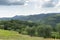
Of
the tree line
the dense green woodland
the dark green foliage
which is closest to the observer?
the tree line

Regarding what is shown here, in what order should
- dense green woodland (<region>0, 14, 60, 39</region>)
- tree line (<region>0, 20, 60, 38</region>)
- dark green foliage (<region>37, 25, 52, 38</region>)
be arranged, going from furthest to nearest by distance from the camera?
1. dense green woodland (<region>0, 14, 60, 39</region>)
2. dark green foliage (<region>37, 25, 52, 38</region>)
3. tree line (<region>0, 20, 60, 38</region>)

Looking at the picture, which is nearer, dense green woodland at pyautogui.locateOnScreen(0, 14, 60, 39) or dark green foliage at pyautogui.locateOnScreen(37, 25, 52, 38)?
dark green foliage at pyautogui.locateOnScreen(37, 25, 52, 38)

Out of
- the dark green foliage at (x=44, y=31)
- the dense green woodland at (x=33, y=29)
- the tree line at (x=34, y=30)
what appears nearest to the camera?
the tree line at (x=34, y=30)

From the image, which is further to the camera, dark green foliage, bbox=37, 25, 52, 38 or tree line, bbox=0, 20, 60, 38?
dark green foliage, bbox=37, 25, 52, 38

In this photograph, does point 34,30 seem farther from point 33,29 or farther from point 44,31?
point 44,31

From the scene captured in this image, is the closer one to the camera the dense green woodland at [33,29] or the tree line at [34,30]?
the tree line at [34,30]

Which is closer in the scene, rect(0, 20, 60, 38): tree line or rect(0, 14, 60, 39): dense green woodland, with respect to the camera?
rect(0, 20, 60, 38): tree line

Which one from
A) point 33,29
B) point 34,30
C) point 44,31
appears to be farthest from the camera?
point 33,29

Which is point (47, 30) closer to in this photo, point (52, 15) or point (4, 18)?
point (4, 18)

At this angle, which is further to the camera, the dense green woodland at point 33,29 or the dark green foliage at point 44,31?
the dense green woodland at point 33,29

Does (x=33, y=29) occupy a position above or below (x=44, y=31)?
above

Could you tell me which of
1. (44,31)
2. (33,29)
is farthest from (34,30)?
(44,31)

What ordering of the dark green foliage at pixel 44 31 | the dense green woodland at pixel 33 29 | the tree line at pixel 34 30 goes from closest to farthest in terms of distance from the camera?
1. the tree line at pixel 34 30
2. the dark green foliage at pixel 44 31
3. the dense green woodland at pixel 33 29

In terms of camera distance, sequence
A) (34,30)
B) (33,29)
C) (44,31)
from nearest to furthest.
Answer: (44,31)
(34,30)
(33,29)
